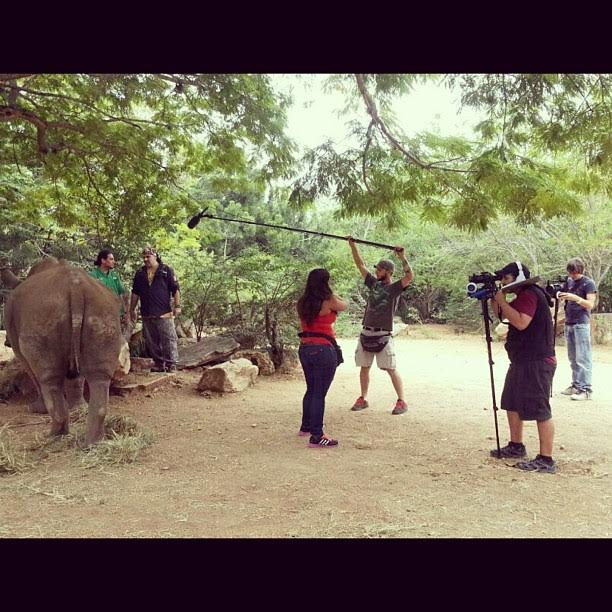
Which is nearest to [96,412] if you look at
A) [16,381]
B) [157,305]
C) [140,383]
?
[140,383]

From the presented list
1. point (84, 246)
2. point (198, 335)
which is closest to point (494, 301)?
point (198, 335)

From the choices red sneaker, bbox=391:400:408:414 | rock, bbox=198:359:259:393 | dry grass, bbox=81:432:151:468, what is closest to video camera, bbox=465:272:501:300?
red sneaker, bbox=391:400:408:414

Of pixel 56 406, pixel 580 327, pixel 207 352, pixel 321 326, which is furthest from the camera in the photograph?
pixel 207 352

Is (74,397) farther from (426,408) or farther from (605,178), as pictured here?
(605,178)

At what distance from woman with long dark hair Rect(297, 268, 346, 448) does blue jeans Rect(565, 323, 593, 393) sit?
161 inches

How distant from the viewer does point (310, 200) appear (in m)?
6.41

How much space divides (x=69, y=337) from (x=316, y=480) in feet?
8.05

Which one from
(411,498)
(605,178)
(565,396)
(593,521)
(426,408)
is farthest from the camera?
(565,396)

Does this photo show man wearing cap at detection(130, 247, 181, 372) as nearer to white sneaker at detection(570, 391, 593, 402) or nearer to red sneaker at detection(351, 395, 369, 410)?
red sneaker at detection(351, 395, 369, 410)

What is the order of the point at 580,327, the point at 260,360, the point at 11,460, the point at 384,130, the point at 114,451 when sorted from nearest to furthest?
the point at 11,460 < the point at 114,451 < the point at 384,130 < the point at 580,327 < the point at 260,360

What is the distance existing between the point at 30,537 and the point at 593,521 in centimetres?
323

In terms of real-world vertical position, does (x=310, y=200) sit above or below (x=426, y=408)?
above

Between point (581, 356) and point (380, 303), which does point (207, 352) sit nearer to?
point (380, 303)

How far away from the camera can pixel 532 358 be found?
170 inches
